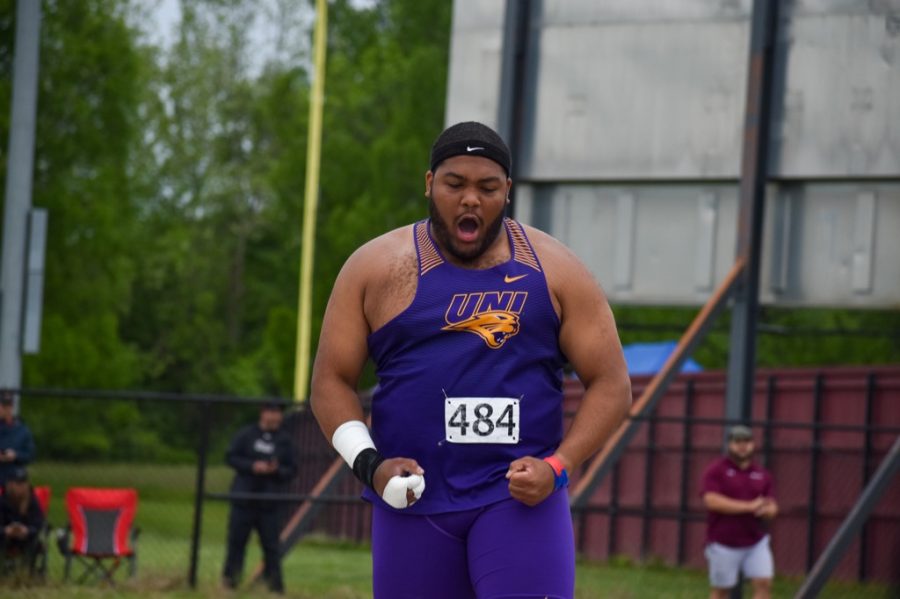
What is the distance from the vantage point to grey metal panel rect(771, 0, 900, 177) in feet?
39.1

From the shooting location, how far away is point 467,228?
435 cm

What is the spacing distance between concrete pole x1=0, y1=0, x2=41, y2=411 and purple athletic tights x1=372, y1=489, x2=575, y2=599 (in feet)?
32.3

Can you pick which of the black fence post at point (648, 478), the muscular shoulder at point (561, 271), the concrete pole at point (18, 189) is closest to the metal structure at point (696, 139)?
the concrete pole at point (18, 189)

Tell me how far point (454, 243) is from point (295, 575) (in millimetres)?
12554

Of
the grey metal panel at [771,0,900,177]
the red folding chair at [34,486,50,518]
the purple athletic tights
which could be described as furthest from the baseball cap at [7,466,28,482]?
the purple athletic tights

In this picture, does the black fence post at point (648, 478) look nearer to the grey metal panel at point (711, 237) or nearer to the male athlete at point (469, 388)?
the grey metal panel at point (711, 237)

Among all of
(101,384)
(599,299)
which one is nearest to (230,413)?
(101,384)

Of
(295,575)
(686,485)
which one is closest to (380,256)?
(295,575)

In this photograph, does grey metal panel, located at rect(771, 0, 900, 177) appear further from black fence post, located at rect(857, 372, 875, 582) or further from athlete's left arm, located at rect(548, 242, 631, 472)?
athlete's left arm, located at rect(548, 242, 631, 472)

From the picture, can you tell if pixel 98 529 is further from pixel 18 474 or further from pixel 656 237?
pixel 656 237

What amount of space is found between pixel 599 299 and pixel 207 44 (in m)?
44.0

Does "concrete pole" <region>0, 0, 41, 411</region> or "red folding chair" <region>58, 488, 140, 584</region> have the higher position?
"concrete pole" <region>0, 0, 41, 411</region>

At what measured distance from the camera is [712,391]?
63.6 feet

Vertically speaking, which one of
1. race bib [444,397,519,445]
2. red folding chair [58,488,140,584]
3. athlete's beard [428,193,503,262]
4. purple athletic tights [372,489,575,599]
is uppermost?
athlete's beard [428,193,503,262]
